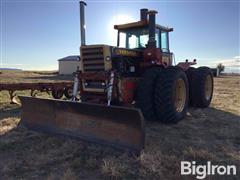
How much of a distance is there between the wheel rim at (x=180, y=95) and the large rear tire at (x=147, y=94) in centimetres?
94

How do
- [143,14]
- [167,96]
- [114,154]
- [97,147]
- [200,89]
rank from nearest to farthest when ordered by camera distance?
1. [114,154]
2. [97,147]
3. [167,96]
4. [143,14]
5. [200,89]

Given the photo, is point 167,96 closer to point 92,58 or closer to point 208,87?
point 92,58

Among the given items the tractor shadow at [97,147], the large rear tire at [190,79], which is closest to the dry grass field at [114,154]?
the tractor shadow at [97,147]

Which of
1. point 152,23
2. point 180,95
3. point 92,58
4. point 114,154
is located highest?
point 152,23

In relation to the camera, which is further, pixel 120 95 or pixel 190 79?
pixel 190 79

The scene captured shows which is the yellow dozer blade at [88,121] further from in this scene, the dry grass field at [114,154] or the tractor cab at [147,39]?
the tractor cab at [147,39]

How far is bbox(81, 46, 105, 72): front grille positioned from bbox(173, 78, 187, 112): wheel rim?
2.15 meters

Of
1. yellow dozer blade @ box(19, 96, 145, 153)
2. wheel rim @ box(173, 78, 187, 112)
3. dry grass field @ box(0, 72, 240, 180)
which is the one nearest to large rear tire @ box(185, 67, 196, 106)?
wheel rim @ box(173, 78, 187, 112)

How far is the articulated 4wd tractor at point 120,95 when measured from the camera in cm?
471

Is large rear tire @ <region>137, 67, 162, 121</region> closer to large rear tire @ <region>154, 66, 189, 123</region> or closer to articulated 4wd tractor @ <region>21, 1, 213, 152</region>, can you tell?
articulated 4wd tractor @ <region>21, 1, 213, 152</region>

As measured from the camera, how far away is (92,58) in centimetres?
657

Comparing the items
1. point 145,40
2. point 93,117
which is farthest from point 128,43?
point 93,117

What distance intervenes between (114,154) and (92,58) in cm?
287

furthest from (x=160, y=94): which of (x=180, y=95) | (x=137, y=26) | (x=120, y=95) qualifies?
(x=137, y=26)
